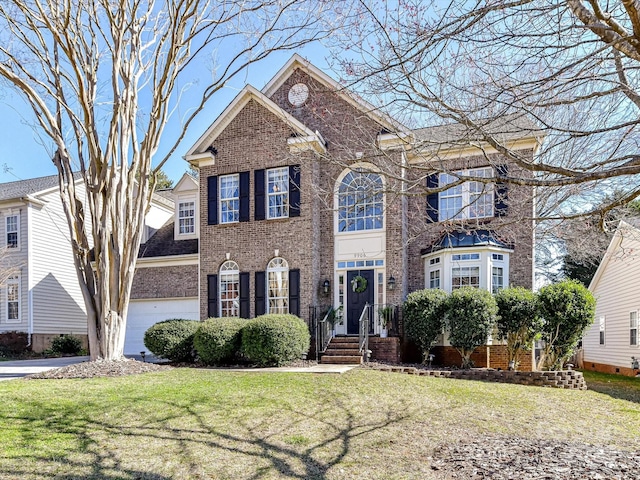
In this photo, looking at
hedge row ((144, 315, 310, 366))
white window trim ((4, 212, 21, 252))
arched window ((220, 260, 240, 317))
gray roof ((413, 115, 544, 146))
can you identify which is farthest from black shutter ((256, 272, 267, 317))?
white window trim ((4, 212, 21, 252))

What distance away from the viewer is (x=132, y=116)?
1176cm

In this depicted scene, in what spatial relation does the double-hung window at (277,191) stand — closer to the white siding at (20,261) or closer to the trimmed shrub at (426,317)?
the trimmed shrub at (426,317)

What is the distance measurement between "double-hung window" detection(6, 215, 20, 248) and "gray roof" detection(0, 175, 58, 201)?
0.89m

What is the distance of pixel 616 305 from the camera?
56.5ft

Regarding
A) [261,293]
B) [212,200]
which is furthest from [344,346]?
[212,200]

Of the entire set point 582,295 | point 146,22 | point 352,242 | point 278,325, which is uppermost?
point 146,22

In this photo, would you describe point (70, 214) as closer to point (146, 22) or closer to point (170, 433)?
point (146, 22)

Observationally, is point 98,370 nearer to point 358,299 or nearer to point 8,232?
point 358,299

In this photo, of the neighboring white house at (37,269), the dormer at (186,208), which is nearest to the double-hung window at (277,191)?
the dormer at (186,208)

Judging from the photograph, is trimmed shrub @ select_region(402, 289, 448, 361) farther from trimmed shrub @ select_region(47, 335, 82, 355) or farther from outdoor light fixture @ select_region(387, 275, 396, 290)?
trimmed shrub @ select_region(47, 335, 82, 355)

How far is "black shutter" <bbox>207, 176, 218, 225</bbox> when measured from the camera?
15.3 meters

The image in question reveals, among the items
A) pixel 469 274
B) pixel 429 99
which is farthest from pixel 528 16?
pixel 469 274

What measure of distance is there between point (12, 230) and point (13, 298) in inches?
108

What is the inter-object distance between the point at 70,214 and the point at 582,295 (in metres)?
12.3
